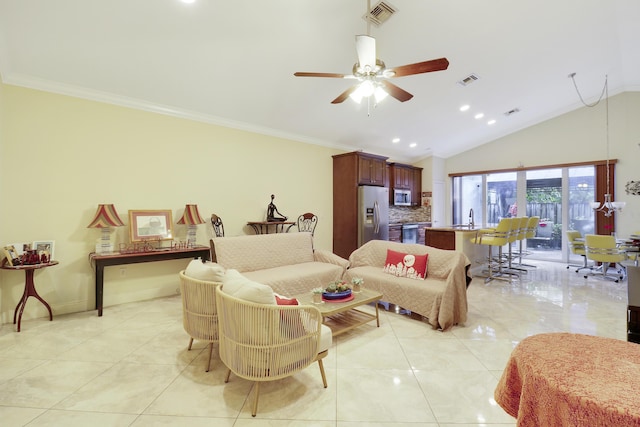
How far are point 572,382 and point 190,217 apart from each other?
4.22 meters

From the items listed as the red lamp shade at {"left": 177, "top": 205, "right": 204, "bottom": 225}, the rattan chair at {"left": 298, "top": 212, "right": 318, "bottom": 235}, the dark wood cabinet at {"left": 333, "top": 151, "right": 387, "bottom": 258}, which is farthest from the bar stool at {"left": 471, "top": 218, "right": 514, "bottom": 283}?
the red lamp shade at {"left": 177, "top": 205, "right": 204, "bottom": 225}

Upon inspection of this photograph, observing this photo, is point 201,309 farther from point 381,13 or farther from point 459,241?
point 459,241

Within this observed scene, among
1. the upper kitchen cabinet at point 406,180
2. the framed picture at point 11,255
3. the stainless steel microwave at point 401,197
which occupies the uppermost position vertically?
the upper kitchen cabinet at point 406,180

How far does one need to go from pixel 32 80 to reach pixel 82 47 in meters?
0.86

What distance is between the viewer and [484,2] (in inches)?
120

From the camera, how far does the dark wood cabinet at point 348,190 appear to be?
588cm

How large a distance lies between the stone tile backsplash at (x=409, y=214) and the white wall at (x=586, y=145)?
1.92 metres

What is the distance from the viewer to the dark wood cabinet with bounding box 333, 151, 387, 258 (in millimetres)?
5879

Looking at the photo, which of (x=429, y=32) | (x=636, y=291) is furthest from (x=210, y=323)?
(x=429, y=32)

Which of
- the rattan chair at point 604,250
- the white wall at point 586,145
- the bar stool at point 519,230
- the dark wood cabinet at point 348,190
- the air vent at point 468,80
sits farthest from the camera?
the dark wood cabinet at point 348,190

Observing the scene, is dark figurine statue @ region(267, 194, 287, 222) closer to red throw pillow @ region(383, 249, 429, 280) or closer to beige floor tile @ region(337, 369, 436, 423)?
red throw pillow @ region(383, 249, 429, 280)

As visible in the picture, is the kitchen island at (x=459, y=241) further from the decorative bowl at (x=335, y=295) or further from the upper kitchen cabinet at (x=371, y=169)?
the decorative bowl at (x=335, y=295)

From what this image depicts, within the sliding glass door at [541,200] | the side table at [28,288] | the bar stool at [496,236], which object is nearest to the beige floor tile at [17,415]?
the side table at [28,288]

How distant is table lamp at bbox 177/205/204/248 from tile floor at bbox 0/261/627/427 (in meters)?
1.11
